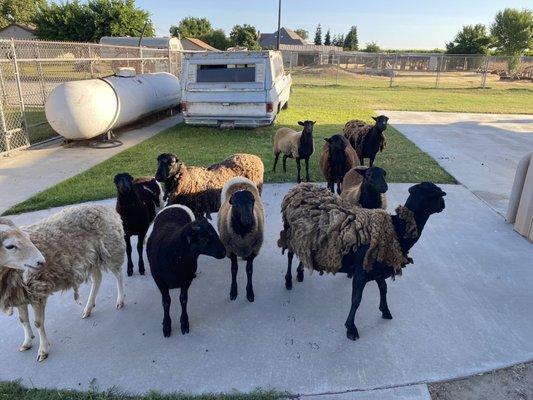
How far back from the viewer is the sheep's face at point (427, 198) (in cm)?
354

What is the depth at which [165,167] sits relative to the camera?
518 cm

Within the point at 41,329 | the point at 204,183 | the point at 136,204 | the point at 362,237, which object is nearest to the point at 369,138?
the point at 204,183

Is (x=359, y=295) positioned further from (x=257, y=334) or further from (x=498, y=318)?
(x=498, y=318)

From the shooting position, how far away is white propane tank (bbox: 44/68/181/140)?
1021cm

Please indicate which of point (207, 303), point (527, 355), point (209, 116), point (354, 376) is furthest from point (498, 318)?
point (209, 116)

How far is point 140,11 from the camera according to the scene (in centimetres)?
4681

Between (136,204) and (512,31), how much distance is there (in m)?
70.4

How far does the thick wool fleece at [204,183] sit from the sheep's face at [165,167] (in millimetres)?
114

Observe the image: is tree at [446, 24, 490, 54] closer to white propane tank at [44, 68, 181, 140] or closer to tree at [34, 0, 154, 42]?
tree at [34, 0, 154, 42]

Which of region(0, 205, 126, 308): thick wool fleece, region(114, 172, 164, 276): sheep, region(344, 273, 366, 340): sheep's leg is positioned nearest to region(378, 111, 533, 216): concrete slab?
region(344, 273, 366, 340): sheep's leg

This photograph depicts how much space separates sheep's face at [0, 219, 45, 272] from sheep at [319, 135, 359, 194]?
486 centimetres

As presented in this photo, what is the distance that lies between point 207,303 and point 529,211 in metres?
4.92

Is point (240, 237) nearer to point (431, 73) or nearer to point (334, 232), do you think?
point (334, 232)

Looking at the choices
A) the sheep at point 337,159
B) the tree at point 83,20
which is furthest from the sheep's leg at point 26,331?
the tree at point 83,20
